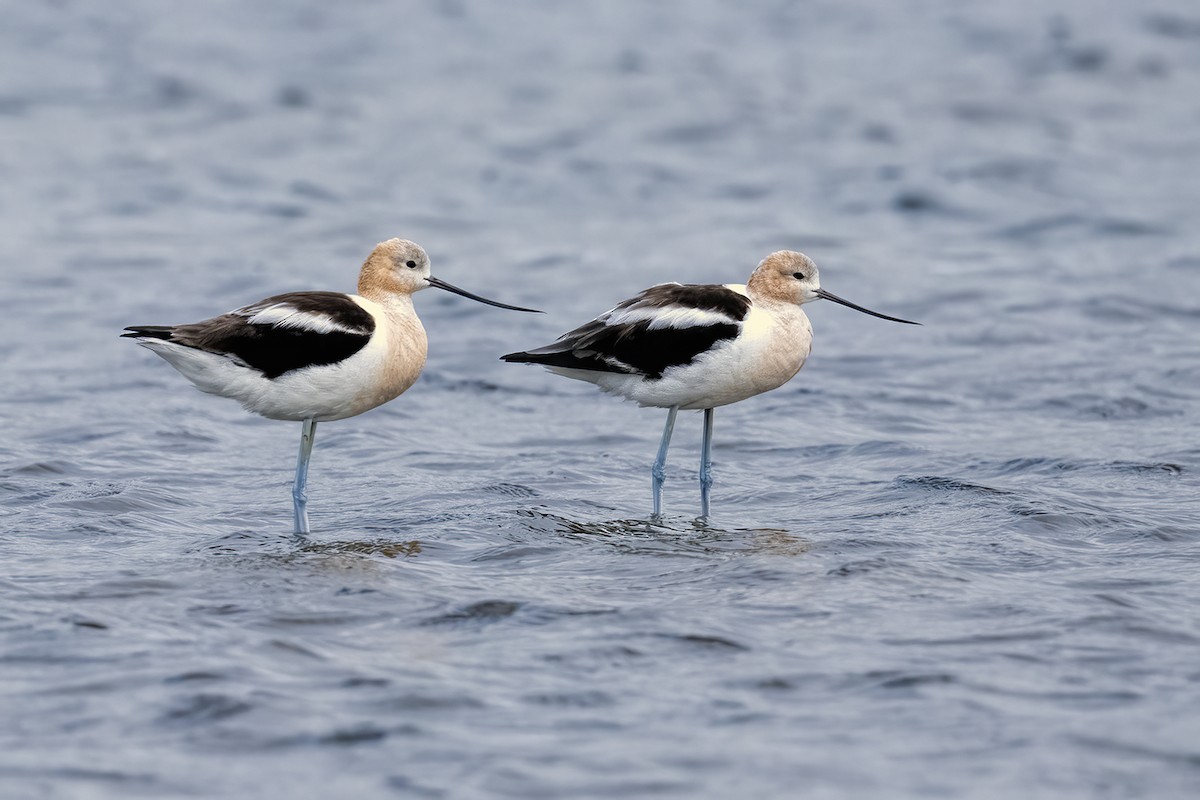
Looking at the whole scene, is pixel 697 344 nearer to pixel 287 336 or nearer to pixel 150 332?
pixel 287 336

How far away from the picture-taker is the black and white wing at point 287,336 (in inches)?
348

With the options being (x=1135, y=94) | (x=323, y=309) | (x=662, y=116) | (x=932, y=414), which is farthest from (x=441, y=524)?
(x=1135, y=94)

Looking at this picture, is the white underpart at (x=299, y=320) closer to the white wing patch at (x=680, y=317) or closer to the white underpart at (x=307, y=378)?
the white underpart at (x=307, y=378)

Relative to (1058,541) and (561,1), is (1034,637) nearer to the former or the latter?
(1058,541)

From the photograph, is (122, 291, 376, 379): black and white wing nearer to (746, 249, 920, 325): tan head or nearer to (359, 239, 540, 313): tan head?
(359, 239, 540, 313): tan head

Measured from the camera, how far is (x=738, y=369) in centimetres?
953

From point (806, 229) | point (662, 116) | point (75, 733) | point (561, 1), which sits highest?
point (561, 1)

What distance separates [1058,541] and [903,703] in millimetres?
2680

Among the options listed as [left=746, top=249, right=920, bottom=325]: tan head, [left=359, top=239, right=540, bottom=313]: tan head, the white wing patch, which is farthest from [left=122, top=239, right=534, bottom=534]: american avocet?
[left=746, top=249, right=920, bottom=325]: tan head

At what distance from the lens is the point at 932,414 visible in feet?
40.7

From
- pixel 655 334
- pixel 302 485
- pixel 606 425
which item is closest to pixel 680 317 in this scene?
pixel 655 334

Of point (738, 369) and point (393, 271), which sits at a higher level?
point (393, 271)

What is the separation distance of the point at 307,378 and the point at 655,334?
198 cm

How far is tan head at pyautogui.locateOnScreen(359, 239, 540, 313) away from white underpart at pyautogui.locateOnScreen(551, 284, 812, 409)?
90 cm
